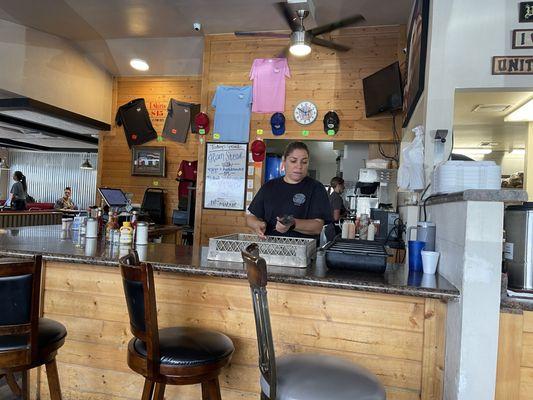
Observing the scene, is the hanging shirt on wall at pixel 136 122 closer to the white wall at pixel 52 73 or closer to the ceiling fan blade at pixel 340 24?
the white wall at pixel 52 73

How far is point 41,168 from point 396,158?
1380 centimetres

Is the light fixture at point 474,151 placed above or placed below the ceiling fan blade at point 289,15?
below

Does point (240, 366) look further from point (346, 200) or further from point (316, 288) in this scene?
point (346, 200)

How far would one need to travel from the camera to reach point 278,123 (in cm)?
479

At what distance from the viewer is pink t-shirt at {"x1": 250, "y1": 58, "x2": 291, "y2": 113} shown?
485cm

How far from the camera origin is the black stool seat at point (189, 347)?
1.52 m

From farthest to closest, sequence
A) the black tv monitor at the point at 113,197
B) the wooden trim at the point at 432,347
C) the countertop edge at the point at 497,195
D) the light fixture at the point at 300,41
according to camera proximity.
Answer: the light fixture at the point at 300,41
the black tv monitor at the point at 113,197
the wooden trim at the point at 432,347
the countertop edge at the point at 497,195

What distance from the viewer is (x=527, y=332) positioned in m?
1.54

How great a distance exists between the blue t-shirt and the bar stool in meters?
3.52

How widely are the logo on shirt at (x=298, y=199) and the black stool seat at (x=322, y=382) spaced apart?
4.97ft

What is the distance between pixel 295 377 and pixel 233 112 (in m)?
4.06

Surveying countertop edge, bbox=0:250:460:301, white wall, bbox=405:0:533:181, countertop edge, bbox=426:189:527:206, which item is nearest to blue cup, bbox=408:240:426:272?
countertop edge, bbox=0:250:460:301

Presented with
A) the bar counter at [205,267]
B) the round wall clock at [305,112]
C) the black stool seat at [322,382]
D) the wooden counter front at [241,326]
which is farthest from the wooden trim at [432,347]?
the round wall clock at [305,112]

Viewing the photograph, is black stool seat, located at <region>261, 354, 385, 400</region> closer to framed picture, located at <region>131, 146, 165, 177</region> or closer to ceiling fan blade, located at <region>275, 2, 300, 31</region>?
ceiling fan blade, located at <region>275, 2, 300, 31</region>
